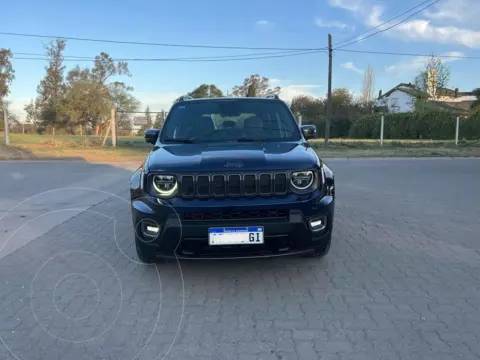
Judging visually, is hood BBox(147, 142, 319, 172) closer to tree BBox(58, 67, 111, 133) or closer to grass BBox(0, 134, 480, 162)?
grass BBox(0, 134, 480, 162)

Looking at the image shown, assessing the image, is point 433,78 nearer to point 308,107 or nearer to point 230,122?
point 308,107

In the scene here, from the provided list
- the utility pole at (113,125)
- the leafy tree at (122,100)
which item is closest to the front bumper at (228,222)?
the utility pole at (113,125)

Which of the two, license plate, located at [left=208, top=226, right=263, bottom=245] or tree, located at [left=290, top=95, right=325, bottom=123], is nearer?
license plate, located at [left=208, top=226, right=263, bottom=245]

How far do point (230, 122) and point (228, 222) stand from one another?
1.87 meters

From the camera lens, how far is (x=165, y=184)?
3.79m

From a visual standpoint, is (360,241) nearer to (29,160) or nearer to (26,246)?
(26,246)

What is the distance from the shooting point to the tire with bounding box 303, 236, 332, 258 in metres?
4.05

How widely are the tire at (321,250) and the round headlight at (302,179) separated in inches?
23.1

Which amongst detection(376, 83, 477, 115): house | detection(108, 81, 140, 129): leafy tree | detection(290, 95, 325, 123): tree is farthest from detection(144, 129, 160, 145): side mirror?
detection(290, 95, 325, 123): tree

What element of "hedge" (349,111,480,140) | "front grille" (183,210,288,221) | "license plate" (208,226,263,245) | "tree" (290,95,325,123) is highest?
"tree" (290,95,325,123)

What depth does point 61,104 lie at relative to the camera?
29.1 metres

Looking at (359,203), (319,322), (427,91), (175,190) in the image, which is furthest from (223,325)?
(427,91)

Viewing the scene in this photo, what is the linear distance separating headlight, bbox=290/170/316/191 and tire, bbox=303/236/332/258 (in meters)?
0.58

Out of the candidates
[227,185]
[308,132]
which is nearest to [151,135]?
[308,132]
